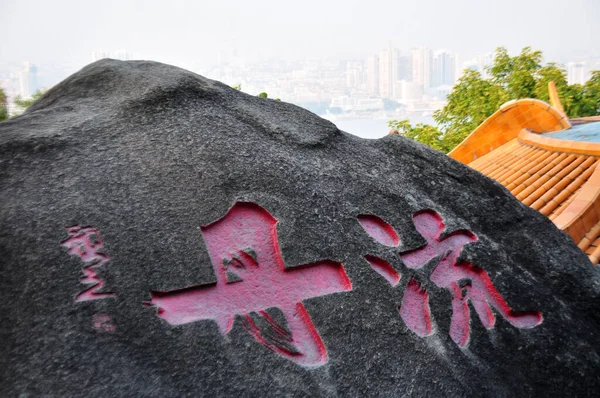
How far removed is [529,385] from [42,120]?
2504 mm

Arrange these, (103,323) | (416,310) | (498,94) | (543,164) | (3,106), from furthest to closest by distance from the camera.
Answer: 1. (498,94)
2. (3,106)
3. (543,164)
4. (416,310)
5. (103,323)

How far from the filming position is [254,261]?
7.59 ft

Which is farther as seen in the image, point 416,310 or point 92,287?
point 416,310

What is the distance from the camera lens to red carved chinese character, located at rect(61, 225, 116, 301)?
1978mm

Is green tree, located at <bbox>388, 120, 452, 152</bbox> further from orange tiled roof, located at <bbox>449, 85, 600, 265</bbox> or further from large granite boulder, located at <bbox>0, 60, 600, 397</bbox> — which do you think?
large granite boulder, located at <bbox>0, 60, 600, 397</bbox>

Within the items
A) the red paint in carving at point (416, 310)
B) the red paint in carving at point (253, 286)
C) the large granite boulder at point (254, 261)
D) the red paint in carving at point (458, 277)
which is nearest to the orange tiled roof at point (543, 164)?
the large granite boulder at point (254, 261)

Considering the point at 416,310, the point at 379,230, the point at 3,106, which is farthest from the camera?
the point at 3,106

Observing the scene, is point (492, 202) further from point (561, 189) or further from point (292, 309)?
point (561, 189)

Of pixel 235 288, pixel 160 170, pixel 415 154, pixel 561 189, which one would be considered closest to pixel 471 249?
pixel 415 154

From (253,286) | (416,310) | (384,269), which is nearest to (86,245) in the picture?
(253,286)

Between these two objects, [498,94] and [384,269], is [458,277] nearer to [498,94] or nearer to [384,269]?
[384,269]

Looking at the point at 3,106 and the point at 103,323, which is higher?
the point at 3,106

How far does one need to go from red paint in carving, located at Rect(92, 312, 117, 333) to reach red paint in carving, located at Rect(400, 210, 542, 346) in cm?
135

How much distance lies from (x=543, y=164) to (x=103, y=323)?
4782 millimetres
